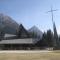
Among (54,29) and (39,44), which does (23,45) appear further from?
(54,29)

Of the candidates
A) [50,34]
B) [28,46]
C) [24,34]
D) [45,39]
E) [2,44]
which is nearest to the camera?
[28,46]

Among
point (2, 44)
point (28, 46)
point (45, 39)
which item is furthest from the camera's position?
point (45, 39)

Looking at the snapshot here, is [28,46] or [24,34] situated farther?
[24,34]

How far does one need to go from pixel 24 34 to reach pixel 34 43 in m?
26.3

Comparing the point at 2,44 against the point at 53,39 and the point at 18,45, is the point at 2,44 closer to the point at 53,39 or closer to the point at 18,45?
the point at 18,45

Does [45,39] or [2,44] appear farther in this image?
[45,39]

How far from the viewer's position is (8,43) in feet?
244

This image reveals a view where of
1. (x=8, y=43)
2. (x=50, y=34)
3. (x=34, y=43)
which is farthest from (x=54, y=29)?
(x=8, y=43)

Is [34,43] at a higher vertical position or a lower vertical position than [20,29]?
lower

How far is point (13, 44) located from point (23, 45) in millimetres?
4098

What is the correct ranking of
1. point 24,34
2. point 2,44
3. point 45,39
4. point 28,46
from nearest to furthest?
1. point 28,46
2. point 2,44
3. point 45,39
4. point 24,34

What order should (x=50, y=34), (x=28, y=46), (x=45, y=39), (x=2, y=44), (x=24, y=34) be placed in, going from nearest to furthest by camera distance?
(x=28, y=46), (x=2, y=44), (x=45, y=39), (x=50, y=34), (x=24, y=34)

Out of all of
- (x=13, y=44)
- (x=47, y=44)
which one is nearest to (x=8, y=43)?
(x=13, y=44)

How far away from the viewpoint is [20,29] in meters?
103
